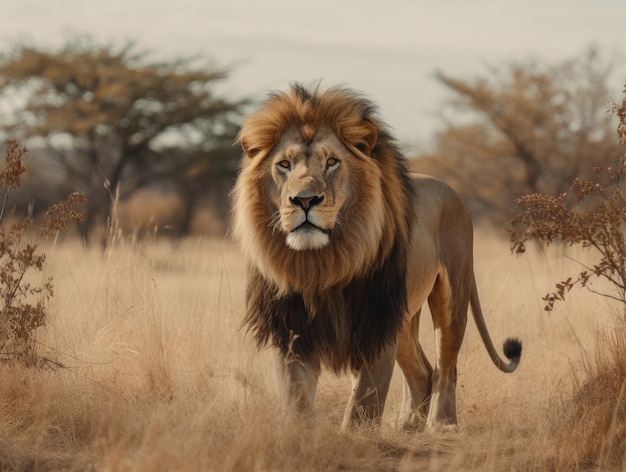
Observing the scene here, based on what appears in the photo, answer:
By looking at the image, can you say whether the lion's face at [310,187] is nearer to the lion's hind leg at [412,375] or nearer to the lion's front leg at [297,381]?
the lion's front leg at [297,381]

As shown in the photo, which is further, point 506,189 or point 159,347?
point 506,189

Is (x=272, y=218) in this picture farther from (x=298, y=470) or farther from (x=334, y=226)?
(x=298, y=470)

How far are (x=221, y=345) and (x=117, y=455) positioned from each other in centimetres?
244

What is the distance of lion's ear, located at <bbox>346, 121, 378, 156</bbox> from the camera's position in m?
4.64

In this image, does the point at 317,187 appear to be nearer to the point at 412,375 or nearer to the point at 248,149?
the point at 248,149

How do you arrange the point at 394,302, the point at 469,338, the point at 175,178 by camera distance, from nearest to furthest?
the point at 394,302, the point at 469,338, the point at 175,178

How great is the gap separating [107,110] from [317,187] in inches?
619

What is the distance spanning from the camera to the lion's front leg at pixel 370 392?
4715 millimetres

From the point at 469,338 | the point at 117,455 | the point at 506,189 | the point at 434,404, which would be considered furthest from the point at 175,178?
the point at 117,455

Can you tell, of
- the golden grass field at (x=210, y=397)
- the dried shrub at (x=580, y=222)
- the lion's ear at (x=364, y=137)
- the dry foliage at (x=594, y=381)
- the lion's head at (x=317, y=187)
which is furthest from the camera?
the dried shrub at (x=580, y=222)

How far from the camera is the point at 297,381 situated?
4.62 metres

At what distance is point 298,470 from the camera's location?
12.8 feet

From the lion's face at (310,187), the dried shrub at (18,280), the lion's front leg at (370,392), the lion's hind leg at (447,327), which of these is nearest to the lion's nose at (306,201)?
the lion's face at (310,187)

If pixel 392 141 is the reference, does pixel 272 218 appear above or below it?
below
